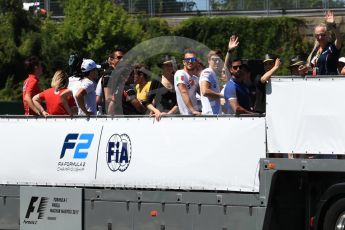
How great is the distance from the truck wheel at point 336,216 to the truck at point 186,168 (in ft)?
0.04

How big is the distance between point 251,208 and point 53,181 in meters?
3.32

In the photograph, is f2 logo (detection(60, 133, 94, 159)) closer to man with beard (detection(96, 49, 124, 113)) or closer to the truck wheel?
man with beard (detection(96, 49, 124, 113))

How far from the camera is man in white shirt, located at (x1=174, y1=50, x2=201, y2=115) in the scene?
13.1m

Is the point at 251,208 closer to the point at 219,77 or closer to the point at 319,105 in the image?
the point at 319,105

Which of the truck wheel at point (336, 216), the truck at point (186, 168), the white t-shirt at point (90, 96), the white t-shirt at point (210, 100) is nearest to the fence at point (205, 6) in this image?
the white t-shirt at point (90, 96)

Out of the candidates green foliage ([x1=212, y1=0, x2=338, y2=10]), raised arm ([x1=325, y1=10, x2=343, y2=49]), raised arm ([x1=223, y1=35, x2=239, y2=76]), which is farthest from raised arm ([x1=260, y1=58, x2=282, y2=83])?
green foliage ([x1=212, y1=0, x2=338, y2=10])

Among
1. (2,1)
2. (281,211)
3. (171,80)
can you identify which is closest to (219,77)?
(171,80)

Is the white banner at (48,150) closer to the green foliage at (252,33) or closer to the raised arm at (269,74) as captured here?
the raised arm at (269,74)

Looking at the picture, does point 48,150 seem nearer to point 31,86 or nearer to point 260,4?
point 31,86

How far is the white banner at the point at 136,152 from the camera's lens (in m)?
12.0

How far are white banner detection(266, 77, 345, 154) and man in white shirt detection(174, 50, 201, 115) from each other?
1684 mm

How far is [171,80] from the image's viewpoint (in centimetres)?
1430

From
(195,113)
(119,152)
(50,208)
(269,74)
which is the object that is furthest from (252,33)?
(269,74)

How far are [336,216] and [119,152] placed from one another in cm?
325
